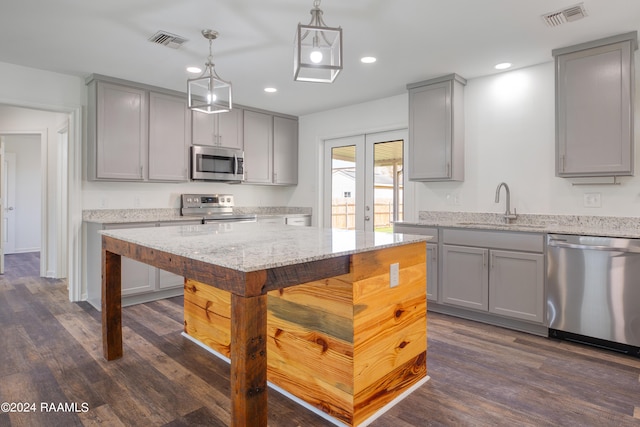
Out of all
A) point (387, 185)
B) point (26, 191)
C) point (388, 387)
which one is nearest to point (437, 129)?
point (387, 185)

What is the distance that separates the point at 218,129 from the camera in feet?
15.9

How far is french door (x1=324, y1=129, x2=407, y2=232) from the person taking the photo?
4.63 metres

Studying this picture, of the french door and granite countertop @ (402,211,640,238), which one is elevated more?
the french door

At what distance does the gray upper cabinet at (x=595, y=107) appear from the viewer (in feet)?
9.43

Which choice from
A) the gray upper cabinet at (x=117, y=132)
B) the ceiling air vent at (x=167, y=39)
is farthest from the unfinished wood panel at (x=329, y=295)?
the gray upper cabinet at (x=117, y=132)

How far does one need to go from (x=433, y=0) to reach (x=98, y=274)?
3.84m

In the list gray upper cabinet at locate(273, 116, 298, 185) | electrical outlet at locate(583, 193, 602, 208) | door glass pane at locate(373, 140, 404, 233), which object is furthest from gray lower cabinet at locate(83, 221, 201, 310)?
electrical outlet at locate(583, 193, 602, 208)

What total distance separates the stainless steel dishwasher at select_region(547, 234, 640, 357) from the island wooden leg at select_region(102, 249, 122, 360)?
10.6 feet

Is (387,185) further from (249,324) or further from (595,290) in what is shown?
(249,324)

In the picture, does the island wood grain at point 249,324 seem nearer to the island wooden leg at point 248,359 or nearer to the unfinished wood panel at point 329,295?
the island wooden leg at point 248,359

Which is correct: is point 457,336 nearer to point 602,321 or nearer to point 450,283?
point 450,283

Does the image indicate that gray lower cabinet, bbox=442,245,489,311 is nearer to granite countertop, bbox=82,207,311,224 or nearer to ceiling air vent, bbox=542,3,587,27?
ceiling air vent, bbox=542,3,587,27

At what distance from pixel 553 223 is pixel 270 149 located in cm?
364

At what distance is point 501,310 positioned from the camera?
323cm
